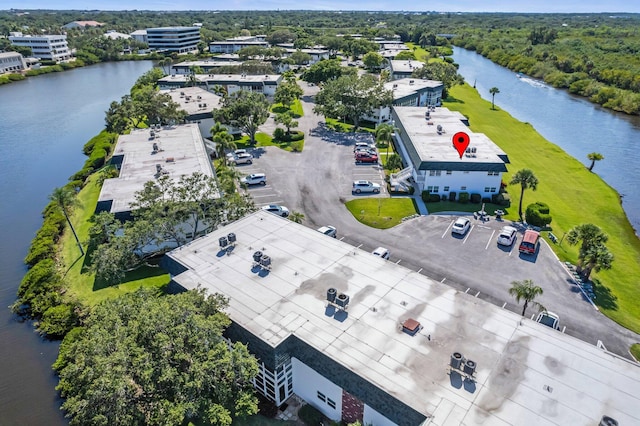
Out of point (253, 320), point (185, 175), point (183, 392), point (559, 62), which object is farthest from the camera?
point (559, 62)

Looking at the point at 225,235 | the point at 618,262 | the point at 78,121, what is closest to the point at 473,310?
→ the point at 225,235

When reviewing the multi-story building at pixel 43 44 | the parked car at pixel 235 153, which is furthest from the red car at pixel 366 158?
the multi-story building at pixel 43 44

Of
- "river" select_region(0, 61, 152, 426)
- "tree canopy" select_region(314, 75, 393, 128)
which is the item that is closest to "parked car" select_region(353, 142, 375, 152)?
"tree canopy" select_region(314, 75, 393, 128)

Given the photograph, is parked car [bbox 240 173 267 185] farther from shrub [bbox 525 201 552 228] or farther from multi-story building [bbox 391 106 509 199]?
shrub [bbox 525 201 552 228]

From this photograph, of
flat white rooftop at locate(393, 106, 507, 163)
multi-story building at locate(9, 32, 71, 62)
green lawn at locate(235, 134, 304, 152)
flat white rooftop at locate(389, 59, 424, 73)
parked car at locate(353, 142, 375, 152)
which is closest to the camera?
flat white rooftop at locate(393, 106, 507, 163)

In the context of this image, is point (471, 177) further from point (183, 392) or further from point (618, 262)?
point (183, 392)

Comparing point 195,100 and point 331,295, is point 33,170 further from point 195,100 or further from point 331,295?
point 331,295

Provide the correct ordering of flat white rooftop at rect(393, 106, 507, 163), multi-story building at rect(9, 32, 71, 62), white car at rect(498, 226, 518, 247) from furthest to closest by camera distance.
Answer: multi-story building at rect(9, 32, 71, 62) < flat white rooftop at rect(393, 106, 507, 163) < white car at rect(498, 226, 518, 247)
